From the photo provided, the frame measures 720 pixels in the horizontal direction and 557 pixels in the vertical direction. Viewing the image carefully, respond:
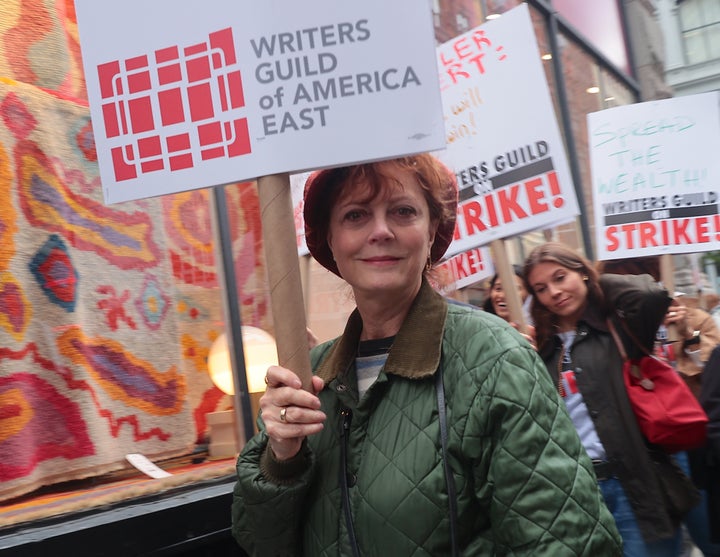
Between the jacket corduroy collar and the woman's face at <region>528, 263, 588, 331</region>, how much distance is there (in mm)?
1860

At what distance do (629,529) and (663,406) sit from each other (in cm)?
50

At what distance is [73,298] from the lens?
10.5 feet

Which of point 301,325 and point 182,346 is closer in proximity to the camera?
point 301,325

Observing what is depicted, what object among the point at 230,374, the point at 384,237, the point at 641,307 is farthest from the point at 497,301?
the point at 384,237

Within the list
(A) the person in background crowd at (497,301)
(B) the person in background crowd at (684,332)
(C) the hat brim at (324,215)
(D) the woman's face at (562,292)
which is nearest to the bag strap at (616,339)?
(D) the woman's face at (562,292)

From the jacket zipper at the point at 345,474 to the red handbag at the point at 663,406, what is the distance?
191cm

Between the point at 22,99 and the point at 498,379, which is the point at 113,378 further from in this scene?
the point at 498,379

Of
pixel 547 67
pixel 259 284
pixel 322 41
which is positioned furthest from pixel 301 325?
pixel 547 67

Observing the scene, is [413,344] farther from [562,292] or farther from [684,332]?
[684,332]

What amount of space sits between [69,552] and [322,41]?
190cm

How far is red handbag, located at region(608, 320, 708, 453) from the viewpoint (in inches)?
130

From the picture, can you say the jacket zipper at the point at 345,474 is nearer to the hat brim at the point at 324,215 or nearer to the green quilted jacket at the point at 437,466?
the green quilted jacket at the point at 437,466

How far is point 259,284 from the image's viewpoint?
421 cm

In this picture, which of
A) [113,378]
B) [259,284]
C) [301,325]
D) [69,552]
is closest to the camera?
[301,325]
